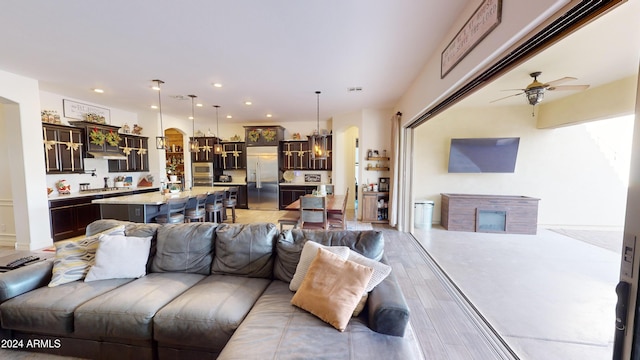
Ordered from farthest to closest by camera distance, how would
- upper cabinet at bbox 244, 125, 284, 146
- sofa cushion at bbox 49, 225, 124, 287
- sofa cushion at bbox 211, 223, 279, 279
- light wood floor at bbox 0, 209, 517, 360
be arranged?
upper cabinet at bbox 244, 125, 284, 146 → sofa cushion at bbox 211, 223, 279, 279 → sofa cushion at bbox 49, 225, 124, 287 → light wood floor at bbox 0, 209, 517, 360

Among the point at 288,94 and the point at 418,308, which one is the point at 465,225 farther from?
the point at 288,94

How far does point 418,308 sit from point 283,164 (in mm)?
6200

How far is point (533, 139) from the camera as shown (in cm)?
540

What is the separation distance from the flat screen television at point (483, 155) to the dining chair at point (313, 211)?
3627mm

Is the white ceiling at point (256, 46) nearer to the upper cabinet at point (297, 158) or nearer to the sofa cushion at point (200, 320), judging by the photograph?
the sofa cushion at point (200, 320)

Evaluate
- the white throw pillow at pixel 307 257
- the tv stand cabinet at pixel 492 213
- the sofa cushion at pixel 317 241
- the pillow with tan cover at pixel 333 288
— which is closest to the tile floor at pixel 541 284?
the tv stand cabinet at pixel 492 213

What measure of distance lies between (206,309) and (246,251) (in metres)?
0.62

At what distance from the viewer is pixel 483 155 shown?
552 centimetres

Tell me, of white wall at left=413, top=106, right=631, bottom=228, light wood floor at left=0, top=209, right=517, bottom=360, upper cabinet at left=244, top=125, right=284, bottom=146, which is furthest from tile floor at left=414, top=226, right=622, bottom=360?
upper cabinet at left=244, top=125, right=284, bottom=146

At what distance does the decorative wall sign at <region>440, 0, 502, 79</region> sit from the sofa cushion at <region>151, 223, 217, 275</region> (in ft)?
9.41

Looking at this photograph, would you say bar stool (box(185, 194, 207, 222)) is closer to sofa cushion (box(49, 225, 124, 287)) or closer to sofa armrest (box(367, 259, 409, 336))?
sofa cushion (box(49, 225, 124, 287))

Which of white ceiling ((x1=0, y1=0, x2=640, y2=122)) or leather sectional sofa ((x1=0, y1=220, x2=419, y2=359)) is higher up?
white ceiling ((x1=0, y1=0, x2=640, y2=122))

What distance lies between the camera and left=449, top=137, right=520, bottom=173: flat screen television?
213 inches

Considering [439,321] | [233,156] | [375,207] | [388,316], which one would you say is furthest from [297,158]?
[388,316]
